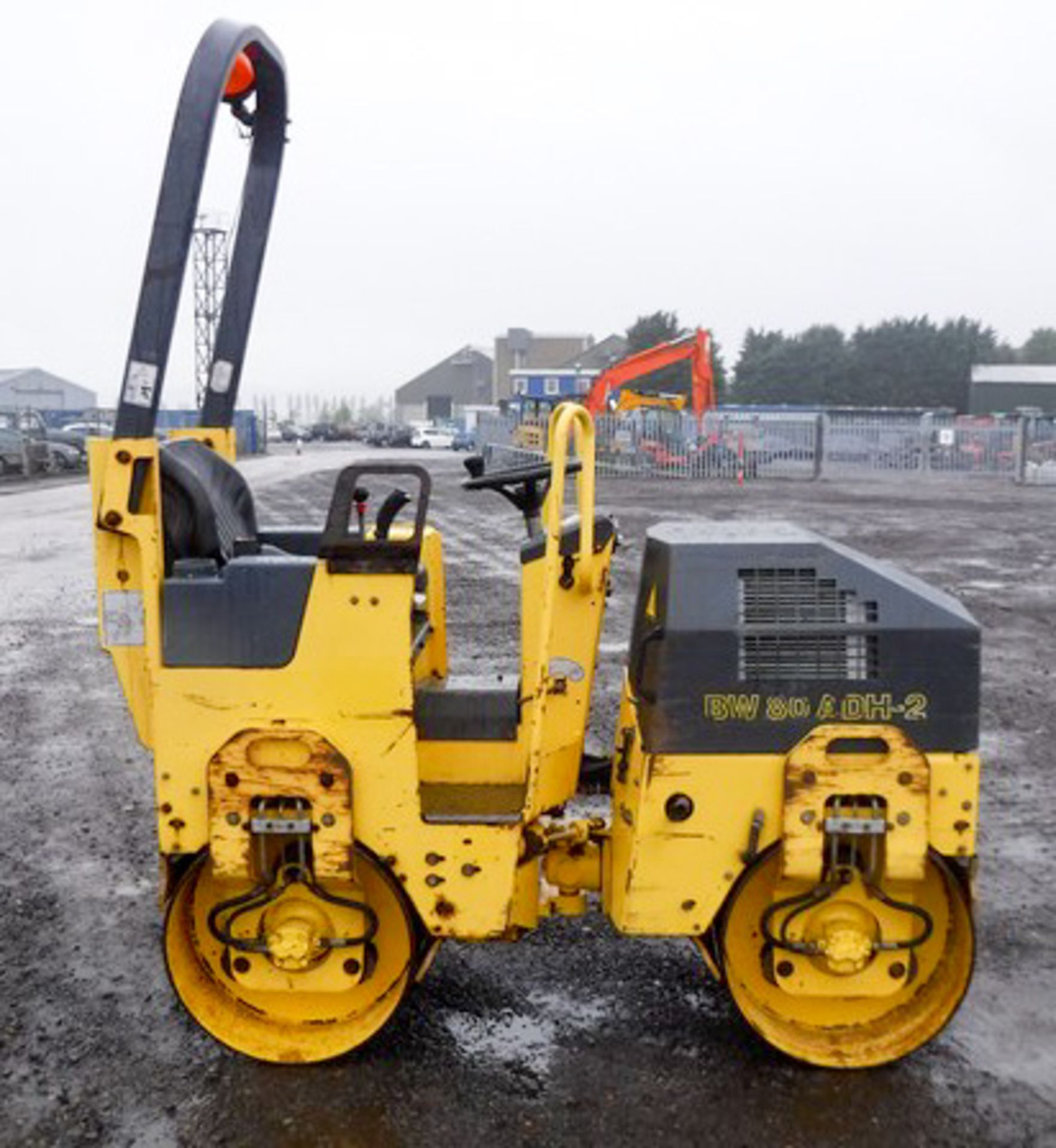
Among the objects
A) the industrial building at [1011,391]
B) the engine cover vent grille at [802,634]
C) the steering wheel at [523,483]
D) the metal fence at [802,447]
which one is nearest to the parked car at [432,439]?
the industrial building at [1011,391]

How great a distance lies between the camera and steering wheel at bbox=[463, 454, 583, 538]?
385 cm

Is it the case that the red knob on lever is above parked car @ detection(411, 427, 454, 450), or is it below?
above

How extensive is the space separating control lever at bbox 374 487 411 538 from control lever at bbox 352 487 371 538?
0.05 m

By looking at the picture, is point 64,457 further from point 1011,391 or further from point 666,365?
point 1011,391

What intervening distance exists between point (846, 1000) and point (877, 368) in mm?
72640

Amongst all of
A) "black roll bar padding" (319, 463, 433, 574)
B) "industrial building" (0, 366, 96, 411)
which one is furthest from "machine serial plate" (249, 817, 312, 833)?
"industrial building" (0, 366, 96, 411)

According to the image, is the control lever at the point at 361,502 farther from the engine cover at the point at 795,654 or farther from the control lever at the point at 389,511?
the engine cover at the point at 795,654

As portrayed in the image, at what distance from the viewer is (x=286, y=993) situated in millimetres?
3768

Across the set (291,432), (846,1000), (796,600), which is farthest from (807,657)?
(291,432)

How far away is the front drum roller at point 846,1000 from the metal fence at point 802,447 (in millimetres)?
27351

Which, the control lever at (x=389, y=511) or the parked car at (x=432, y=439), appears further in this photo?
the parked car at (x=432, y=439)

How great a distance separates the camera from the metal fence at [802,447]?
31719 mm

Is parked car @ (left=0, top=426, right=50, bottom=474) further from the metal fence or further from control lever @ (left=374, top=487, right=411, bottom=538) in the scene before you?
control lever @ (left=374, top=487, right=411, bottom=538)

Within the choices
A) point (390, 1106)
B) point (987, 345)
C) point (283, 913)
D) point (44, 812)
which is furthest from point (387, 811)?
point (987, 345)
